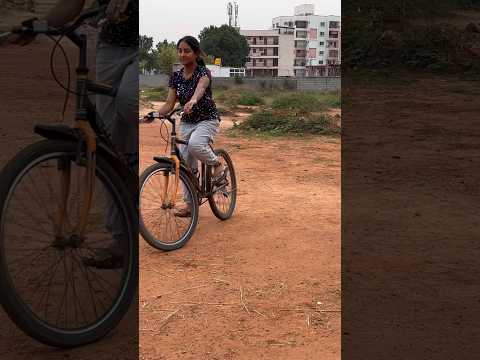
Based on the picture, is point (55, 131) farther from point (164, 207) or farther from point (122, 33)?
point (164, 207)

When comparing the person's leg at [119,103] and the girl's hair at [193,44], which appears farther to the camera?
the girl's hair at [193,44]

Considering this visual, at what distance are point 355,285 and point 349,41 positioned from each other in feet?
85.7

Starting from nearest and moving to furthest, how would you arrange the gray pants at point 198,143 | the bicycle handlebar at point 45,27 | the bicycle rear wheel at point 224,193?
1. the bicycle handlebar at point 45,27
2. the gray pants at point 198,143
3. the bicycle rear wheel at point 224,193

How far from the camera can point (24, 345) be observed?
2.55 metres

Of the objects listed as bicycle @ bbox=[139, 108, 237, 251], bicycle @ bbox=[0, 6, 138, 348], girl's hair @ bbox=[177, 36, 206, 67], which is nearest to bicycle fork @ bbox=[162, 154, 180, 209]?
bicycle @ bbox=[139, 108, 237, 251]

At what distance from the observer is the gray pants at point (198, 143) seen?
4.30m

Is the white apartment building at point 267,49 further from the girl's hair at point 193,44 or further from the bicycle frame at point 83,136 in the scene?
the bicycle frame at point 83,136

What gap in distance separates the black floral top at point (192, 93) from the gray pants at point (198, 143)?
0.04 meters

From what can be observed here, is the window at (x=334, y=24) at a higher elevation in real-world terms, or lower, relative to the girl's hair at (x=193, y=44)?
higher

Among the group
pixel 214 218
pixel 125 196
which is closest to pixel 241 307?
pixel 125 196

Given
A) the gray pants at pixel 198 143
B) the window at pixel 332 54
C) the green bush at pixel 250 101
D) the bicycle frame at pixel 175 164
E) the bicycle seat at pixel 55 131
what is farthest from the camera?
the window at pixel 332 54

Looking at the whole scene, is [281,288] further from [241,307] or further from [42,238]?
[42,238]

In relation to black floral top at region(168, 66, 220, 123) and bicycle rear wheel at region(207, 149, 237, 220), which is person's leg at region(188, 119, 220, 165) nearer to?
black floral top at region(168, 66, 220, 123)

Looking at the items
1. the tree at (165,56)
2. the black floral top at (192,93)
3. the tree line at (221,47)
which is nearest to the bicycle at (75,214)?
the black floral top at (192,93)
